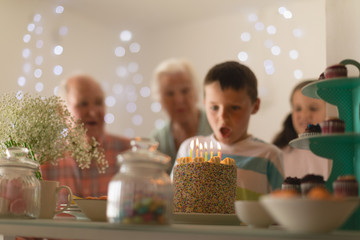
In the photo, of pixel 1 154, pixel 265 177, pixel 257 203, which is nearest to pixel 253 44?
pixel 265 177

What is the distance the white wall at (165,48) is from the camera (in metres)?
3.24

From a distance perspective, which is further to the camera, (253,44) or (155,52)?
(155,52)

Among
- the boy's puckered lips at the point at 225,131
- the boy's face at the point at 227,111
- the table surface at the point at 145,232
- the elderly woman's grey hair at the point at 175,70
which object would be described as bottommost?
the table surface at the point at 145,232

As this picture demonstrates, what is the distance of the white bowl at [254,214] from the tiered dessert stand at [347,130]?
176 millimetres

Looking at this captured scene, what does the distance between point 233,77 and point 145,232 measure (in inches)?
42.4

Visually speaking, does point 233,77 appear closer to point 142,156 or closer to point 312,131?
point 312,131

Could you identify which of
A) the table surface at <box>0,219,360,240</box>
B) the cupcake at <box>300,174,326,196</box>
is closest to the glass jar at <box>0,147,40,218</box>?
the table surface at <box>0,219,360,240</box>

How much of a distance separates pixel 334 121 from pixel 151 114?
3085mm

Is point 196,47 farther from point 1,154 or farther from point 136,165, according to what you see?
point 136,165

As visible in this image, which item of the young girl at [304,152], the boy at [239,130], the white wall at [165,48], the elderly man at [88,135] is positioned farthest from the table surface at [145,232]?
the white wall at [165,48]

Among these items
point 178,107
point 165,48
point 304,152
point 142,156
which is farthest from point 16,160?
point 165,48

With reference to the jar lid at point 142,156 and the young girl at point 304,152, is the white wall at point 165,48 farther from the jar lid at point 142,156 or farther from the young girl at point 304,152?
the jar lid at point 142,156

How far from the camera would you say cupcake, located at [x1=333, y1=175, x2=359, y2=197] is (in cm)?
70

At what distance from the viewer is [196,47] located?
3770 mm
